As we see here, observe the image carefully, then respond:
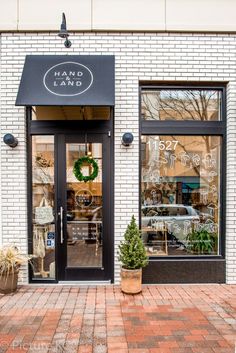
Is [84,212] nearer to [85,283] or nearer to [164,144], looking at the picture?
[85,283]

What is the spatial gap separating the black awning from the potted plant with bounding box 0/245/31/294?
2.40m

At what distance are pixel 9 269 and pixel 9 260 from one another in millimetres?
139

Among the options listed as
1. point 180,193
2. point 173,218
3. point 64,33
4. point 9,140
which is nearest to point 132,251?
point 173,218

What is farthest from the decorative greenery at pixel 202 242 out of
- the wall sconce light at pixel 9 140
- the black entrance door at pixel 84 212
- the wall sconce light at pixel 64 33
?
the wall sconce light at pixel 64 33

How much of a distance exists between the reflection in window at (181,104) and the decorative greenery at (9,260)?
327 centimetres

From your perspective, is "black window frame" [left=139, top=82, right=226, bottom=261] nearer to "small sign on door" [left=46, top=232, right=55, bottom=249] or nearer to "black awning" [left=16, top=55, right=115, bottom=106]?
"black awning" [left=16, top=55, right=115, bottom=106]

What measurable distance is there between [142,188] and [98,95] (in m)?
1.84

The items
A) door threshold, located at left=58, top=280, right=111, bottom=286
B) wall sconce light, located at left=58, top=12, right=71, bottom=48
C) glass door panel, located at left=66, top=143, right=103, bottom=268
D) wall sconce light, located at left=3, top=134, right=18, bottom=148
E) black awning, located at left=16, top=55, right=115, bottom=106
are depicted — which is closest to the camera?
wall sconce light, located at left=58, top=12, right=71, bottom=48

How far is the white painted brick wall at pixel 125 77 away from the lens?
5.30 m

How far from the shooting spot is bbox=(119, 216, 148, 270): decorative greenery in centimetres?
479

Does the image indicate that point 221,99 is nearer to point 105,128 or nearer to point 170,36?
point 170,36

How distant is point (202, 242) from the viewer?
562 cm

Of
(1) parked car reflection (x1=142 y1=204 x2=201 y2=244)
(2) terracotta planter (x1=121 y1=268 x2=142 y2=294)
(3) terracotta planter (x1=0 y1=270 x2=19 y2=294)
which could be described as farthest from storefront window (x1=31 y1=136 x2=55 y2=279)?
(1) parked car reflection (x1=142 y1=204 x2=201 y2=244)

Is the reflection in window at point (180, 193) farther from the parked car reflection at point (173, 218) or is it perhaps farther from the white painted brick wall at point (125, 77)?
the white painted brick wall at point (125, 77)
